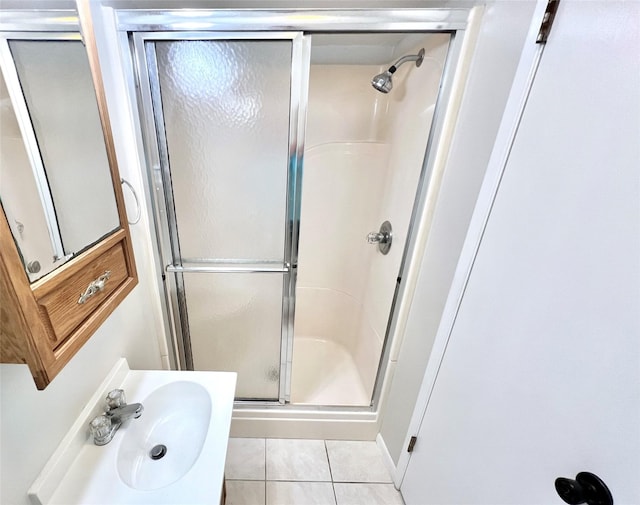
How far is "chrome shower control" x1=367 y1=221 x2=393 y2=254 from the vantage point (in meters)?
1.54

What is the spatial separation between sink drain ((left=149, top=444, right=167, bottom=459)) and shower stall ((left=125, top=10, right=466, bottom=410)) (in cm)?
58

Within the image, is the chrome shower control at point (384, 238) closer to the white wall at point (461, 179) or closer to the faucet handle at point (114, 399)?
the white wall at point (461, 179)

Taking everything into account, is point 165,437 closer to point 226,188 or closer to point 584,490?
point 226,188

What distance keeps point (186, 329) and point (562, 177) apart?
1565mm

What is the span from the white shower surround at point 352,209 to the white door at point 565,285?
1.87 ft

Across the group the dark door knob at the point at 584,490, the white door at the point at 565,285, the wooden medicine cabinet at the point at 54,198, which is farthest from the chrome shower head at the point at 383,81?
the dark door knob at the point at 584,490

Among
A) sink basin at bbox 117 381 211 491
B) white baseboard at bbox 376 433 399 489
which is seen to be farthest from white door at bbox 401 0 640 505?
sink basin at bbox 117 381 211 491

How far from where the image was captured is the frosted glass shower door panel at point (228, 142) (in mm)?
1008

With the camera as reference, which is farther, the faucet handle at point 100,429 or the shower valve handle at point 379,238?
→ the shower valve handle at point 379,238

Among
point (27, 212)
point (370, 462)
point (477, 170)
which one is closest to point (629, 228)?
point (477, 170)

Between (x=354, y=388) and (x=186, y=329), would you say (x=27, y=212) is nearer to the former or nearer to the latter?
(x=186, y=329)

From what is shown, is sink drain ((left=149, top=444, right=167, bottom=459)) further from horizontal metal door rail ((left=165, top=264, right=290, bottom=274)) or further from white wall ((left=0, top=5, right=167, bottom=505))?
horizontal metal door rail ((left=165, top=264, right=290, bottom=274))

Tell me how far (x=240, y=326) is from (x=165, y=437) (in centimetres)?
58

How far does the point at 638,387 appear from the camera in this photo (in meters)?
0.46
